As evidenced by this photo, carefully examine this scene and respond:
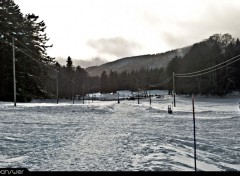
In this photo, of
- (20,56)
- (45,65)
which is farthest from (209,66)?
(20,56)

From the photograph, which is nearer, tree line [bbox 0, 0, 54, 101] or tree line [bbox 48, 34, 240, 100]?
tree line [bbox 0, 0, 54, 101]

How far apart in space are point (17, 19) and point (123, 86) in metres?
148

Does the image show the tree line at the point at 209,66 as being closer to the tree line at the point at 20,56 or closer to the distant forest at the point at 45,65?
the distant forest at the point at 45,65

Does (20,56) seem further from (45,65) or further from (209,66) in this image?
(209,66)

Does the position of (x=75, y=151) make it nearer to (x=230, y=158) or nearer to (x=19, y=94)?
(x=230, y=158)

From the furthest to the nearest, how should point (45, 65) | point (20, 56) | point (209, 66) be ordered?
point (209, 66) < point (45, 65) < point (20, 56)

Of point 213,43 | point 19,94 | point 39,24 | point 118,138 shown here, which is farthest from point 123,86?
point 118,138

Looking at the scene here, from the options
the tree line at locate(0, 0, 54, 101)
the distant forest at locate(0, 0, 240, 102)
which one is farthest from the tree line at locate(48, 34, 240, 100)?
the tree line at locate(0, 0, 54, 101)

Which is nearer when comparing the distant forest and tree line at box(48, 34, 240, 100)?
the distant forest

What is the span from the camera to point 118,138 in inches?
447

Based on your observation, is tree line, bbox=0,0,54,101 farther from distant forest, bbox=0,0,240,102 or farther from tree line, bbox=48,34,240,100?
tree line, bbox=48,34,240,100

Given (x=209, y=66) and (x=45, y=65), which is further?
(x=209, y=66)
